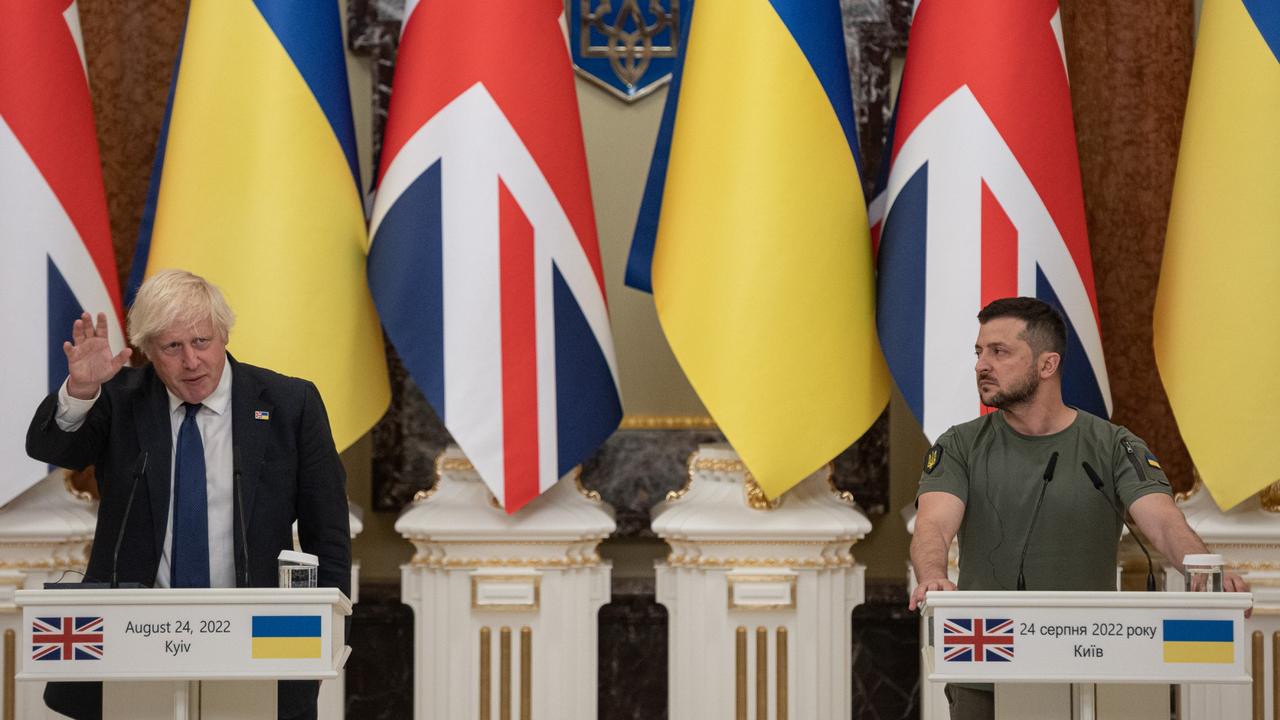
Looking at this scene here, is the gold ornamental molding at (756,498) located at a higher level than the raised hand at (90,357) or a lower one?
lower

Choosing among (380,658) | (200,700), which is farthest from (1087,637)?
(380,658)

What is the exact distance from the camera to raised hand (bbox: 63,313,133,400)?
2.12 m

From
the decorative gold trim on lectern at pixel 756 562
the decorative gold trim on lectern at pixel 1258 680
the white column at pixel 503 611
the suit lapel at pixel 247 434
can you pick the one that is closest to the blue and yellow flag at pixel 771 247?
the decorative gold trim on lectern at pixel 756 562

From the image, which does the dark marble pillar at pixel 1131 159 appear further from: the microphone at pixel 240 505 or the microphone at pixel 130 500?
the microphone at pixel 130 500

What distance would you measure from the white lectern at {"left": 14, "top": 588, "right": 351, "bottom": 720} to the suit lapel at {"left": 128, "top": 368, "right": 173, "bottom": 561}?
0.30m

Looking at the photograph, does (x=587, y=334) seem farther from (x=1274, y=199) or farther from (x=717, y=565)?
(x=1274, y=199)

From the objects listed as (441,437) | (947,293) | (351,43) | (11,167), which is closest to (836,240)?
(947,293)

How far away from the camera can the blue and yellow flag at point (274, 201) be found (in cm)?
322

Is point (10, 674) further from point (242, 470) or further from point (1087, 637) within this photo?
point (1087, 637)

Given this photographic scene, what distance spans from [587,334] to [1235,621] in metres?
1.69

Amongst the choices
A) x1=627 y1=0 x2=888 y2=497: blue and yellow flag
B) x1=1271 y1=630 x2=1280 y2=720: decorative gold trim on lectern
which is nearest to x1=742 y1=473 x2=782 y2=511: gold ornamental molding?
x1=627 y1=0 x2=888 y2=497: blue and yellow flag

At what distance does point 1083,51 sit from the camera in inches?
150

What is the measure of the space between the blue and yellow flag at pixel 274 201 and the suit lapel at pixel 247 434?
923 millimetres

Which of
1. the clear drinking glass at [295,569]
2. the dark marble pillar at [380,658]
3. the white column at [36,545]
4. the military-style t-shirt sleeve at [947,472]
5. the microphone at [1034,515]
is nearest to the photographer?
the clear drinking glass at [295,569]
